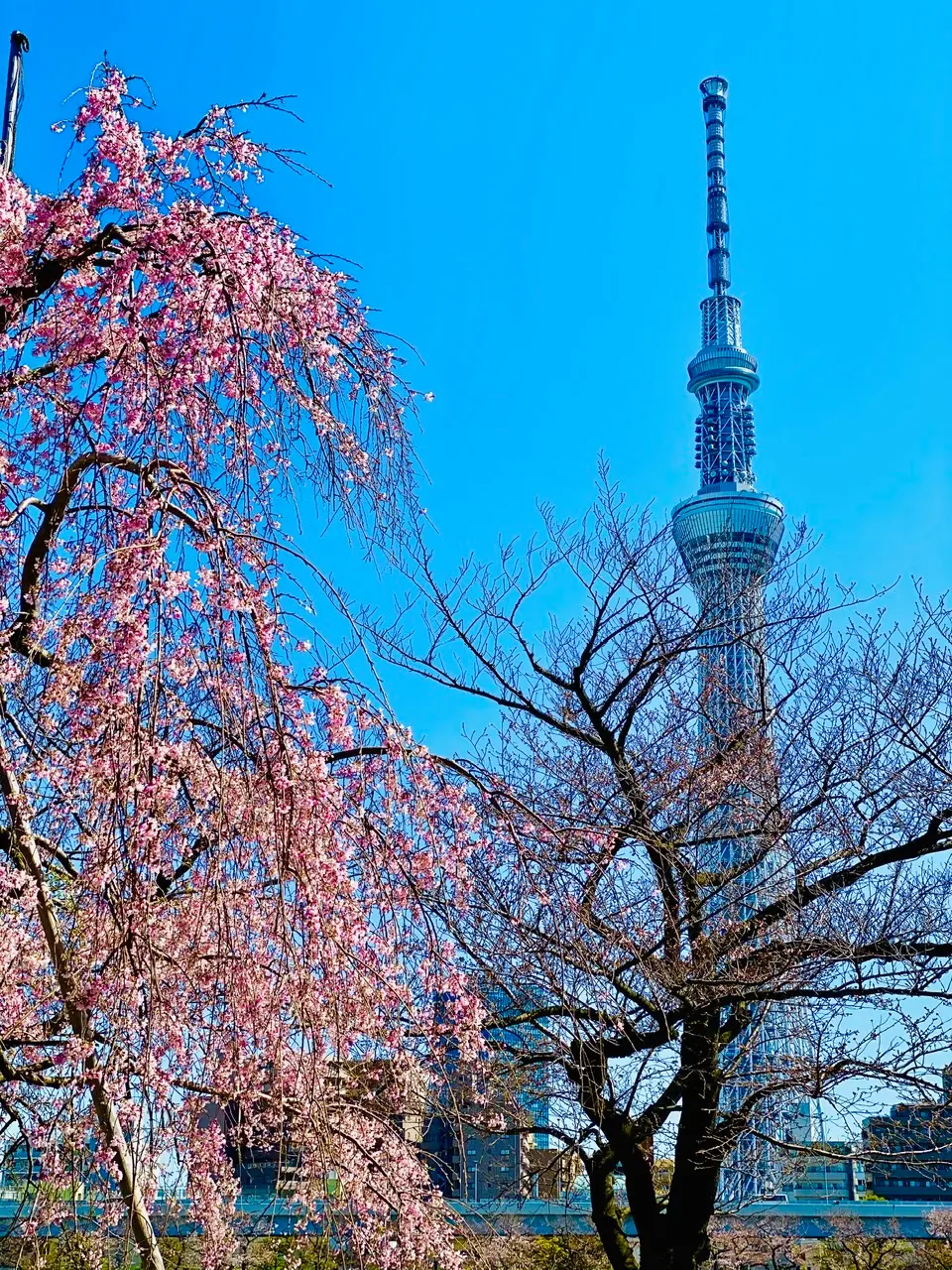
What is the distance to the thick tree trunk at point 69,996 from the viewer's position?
2760 mm

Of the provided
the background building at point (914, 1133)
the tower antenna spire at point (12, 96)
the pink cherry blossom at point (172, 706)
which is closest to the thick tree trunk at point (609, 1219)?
the background building at point (914, 1133)

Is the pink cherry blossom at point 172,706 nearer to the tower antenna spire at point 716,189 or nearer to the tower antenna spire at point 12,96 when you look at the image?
the tower antenna spire at point 12,96

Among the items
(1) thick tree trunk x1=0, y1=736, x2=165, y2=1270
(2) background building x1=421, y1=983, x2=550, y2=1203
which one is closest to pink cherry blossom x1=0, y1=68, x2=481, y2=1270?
(1) thick tree trunk x1=0, y1=736, x2=165, y2=1270

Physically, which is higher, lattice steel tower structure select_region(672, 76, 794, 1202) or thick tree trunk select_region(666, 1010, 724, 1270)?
lattice steel tower structure select_region(672, 76, 794, 1202)

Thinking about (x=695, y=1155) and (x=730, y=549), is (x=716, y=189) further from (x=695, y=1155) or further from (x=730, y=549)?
(x=695, y=1155)

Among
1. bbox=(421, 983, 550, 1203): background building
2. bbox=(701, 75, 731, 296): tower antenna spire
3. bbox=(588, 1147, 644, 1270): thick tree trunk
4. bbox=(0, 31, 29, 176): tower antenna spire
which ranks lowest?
bbox=(588, 1147, 644, 1270): thick tree trunk

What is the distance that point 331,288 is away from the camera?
124 inches

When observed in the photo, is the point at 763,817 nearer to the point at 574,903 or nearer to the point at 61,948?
the point at 574,903

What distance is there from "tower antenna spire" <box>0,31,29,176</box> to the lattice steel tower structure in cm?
547

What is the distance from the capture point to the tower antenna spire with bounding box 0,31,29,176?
372cm

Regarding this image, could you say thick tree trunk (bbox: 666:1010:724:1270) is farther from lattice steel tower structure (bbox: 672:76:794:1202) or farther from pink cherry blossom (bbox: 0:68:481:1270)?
pink cherry blossom (bbox: 0:68:481:1270)

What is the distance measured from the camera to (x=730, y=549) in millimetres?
57344

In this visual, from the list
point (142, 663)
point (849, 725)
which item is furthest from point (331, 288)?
point (849, 725)

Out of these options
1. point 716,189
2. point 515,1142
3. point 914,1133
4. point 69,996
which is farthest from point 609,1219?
point 716,189
